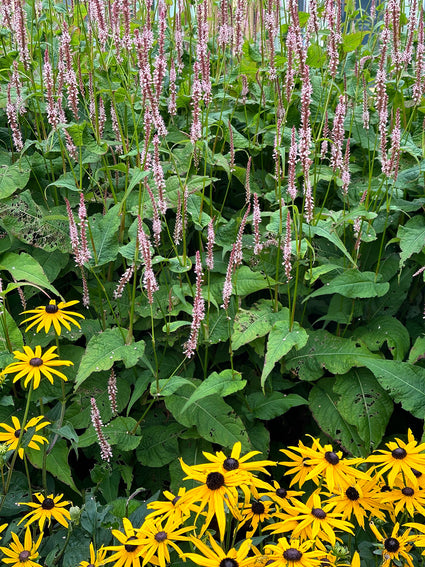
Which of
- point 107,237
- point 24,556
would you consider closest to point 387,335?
point 107,237

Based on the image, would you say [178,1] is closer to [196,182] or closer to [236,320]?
[196,182]

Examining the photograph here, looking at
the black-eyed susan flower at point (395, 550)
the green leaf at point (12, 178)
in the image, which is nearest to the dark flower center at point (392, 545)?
the black-eyed susan flower at point (395, 550)

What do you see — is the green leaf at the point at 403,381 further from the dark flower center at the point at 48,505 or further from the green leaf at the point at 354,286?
the dark flower center at the point at 48,505

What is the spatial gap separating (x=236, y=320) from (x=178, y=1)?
193cm

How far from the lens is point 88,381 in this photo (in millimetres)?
2301

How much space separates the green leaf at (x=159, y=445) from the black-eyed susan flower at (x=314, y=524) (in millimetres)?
789

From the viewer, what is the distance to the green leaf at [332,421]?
2.12 meters

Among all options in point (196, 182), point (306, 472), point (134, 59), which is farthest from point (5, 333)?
point (134, 59)

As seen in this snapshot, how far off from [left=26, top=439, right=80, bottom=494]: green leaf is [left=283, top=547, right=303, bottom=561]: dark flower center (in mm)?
978

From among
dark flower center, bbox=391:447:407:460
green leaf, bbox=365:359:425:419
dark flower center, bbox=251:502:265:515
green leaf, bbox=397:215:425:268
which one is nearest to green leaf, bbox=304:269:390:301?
green leaf, bbox=397:215:425:268

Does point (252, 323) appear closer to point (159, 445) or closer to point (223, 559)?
point (159, 445)

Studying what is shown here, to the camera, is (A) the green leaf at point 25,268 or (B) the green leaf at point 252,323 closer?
(B) the green leaf at point 252,323

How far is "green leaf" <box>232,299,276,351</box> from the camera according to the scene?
2.07 m

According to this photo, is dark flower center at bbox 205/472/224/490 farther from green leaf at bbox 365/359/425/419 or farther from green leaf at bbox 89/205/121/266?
green leaf at bbox 89/205/121/266
